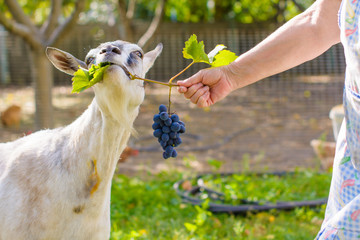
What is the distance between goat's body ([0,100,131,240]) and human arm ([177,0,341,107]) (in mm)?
478

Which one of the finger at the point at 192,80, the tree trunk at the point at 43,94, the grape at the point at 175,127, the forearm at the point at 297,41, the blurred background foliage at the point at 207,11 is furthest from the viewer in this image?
the blurred background foliage at the point at 207,11

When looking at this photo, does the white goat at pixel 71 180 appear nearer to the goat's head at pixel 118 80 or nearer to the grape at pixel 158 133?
the goat's head at pixel 118 80

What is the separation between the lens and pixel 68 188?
2.34 metres

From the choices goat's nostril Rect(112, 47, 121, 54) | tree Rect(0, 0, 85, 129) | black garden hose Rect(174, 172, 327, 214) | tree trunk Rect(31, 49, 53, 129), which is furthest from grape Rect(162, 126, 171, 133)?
tree trunk Rect(31, 49, 53, 129)

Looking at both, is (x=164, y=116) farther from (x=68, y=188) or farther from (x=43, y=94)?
(x=43, y=94)

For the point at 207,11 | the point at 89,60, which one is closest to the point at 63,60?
the point at 89,60

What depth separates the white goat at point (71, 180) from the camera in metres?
2.29

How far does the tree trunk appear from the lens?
5805 mm

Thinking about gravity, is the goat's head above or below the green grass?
above

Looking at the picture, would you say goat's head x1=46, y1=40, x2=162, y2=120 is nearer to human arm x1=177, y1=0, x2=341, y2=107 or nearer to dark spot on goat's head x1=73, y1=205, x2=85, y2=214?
human arm x1=177, y1=0, x2=341, y2=107

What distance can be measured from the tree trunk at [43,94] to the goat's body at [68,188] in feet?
11.5

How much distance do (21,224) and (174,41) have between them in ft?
20.6

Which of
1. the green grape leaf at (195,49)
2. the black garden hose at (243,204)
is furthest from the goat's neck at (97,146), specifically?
the black garden hose at (243,204)

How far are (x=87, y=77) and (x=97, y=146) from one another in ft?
1.72
